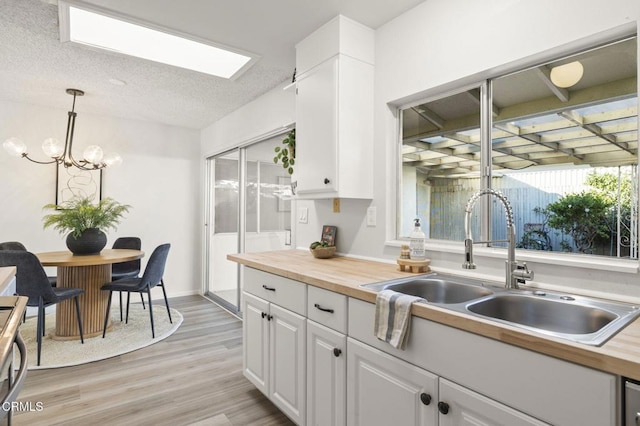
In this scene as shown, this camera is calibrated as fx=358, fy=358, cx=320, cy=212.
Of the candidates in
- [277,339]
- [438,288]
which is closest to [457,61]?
[438,288]

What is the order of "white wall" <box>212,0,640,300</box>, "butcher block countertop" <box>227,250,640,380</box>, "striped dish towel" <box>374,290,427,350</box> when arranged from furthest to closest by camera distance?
"white wall" <box>212,0,640,300</box>
"striped dish towel" <box>374,290,427,350</box>
"butcher block countertop" <box>227,250,640,380</box>

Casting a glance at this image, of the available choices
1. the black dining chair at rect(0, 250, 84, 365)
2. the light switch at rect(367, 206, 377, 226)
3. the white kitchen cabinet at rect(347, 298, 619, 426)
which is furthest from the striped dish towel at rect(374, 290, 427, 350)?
the black dining chair at rect(0, 250, 84, 365)

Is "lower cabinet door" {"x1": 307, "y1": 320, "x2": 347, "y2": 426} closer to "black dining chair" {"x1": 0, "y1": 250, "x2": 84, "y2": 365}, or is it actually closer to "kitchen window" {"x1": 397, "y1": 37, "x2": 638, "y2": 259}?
"kitchen window" {"x1": 397, "y1": 37, "x2": 638, "y2": 259}

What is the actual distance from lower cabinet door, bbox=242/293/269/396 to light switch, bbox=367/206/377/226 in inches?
32.2

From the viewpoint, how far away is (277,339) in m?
2.03

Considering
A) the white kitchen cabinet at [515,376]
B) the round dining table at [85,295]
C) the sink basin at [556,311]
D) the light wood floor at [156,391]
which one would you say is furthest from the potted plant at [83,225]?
the sink basin at [556,311]

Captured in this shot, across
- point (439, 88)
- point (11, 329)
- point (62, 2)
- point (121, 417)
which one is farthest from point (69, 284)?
point (439, 88)

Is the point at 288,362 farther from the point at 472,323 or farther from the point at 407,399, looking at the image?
the point at 472,323

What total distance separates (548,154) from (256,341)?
1.88 metres

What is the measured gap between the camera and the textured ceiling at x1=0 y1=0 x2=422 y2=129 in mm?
2084

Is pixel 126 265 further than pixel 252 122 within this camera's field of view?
Yes

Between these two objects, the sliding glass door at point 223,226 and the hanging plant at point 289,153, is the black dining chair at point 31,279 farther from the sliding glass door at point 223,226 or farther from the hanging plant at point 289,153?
the hanging plant at point 289,153

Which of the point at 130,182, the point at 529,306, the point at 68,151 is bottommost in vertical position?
the point at 529,306

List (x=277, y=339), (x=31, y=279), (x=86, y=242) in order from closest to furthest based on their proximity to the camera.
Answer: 1. (x=277, y=339)
2. (x=31, y=279)
3. (x=86, y=242)
